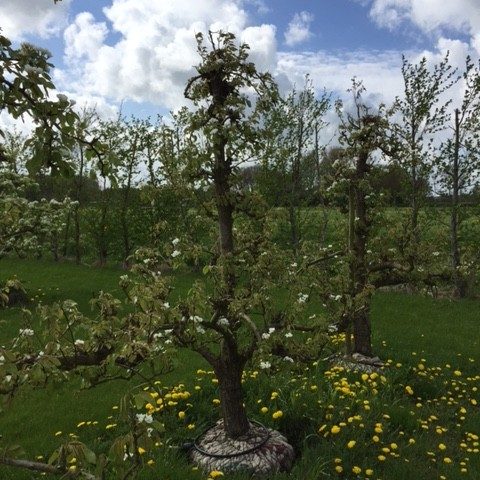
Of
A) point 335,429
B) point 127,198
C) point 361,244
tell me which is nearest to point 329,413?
point 335,429

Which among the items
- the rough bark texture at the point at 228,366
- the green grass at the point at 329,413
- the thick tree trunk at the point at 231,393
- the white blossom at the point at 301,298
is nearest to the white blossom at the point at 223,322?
the rough bark texture at the point at 228,366

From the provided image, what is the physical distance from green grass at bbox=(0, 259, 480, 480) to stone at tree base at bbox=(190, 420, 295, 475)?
0.74 feet

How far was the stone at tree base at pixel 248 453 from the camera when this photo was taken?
607 cm

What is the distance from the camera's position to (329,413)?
7445 millimetres

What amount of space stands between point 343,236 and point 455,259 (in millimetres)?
9145

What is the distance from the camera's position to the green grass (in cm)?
632

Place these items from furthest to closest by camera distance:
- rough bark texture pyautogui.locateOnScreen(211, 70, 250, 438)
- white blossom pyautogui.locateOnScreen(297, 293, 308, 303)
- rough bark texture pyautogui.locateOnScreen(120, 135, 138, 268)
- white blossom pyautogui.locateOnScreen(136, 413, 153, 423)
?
1. rough bark texture pyautogui.locateOnScreen(120, 135, 138, 268)
2. rough bark texture pyautogui.locateOnScreen(211, 70, 250, 438)
3. white blossom pyautogui.locateOnScreen(297, 293, 308, 303)
4. white blossom pyautogui.locateOnScreen(136, 413, 153, 423)

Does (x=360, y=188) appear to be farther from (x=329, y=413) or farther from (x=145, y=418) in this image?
(x=145, y=418)

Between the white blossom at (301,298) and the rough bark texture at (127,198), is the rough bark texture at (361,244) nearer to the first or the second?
the white blossom at (301,298)

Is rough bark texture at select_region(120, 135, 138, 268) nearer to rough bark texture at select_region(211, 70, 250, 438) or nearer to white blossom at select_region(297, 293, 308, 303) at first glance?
rough bark texture at select_region(211, 70, 250, 438)

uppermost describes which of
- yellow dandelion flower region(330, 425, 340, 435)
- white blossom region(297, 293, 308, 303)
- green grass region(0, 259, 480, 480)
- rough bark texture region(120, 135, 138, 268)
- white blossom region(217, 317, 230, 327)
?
rough bark texture region(120, 135, 138, 268)

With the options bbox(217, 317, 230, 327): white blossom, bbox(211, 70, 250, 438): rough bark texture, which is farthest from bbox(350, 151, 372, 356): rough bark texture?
bbox(217, 317, 230, 327): white blossom

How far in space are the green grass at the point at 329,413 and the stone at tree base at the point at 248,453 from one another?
227 mm

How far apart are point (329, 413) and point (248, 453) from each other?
1709 mm
